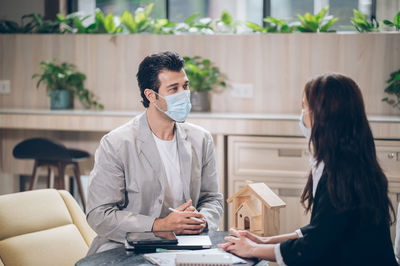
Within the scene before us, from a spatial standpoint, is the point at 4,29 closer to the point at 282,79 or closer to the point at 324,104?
the point at 282,79

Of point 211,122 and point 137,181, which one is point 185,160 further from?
point 211,122

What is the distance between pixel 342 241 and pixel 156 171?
2.71 feet

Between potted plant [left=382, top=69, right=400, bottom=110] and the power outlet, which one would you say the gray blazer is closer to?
the power outlet

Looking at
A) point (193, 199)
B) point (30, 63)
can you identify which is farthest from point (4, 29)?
point (193, 199)

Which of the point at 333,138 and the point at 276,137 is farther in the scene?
the point at 276,137

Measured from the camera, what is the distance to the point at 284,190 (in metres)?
3.49

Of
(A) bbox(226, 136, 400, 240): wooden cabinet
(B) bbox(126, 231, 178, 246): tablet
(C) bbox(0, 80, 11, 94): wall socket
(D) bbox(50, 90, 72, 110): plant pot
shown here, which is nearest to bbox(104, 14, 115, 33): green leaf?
(D) bbox(50, 90, 72, 110): plant pot

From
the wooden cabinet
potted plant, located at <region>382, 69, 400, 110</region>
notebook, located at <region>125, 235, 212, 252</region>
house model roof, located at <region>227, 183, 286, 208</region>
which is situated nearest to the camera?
notebook, located at <region>125, 235, 212, 252</region>

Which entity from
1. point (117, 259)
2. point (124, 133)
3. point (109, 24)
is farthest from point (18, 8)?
point (117, 259)

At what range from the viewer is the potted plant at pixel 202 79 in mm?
3973

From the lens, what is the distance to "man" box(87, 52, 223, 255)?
1.96 meters

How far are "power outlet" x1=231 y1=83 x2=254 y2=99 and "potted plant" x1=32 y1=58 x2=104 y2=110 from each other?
1083 mm

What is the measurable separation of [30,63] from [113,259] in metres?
3.23

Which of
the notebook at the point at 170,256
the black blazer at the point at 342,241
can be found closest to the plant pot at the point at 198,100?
the notebook at the point at 170,256
